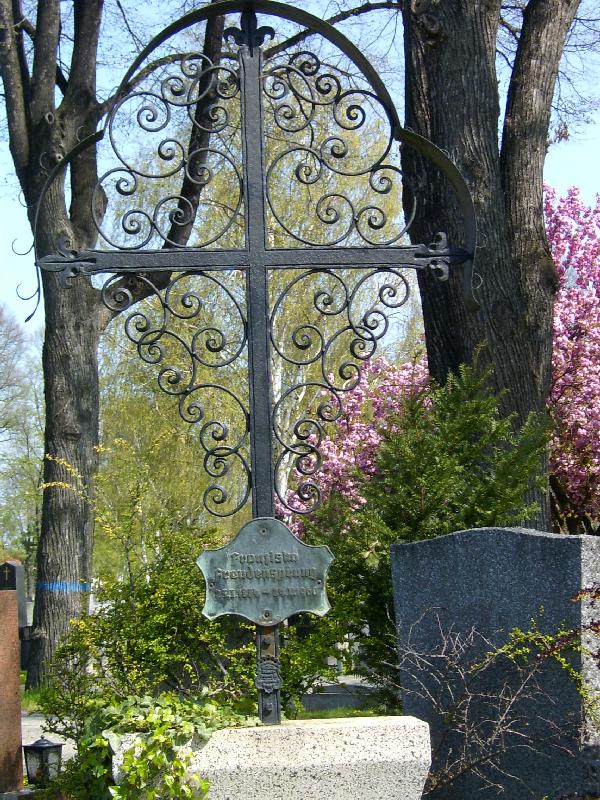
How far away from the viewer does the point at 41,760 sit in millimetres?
7145

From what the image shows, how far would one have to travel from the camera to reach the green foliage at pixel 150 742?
4426 millimetres

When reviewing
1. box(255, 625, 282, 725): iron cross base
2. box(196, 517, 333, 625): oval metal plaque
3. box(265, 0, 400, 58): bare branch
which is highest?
box(265, 0, 400, 58): bare branch

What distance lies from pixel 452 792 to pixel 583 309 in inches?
392

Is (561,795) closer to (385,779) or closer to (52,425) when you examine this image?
(385,779)

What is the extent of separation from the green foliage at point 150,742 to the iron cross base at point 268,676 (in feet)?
0.31

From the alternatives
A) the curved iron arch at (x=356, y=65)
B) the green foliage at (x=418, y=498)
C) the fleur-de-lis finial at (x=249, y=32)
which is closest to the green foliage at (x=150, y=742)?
the green foliage at (x=418, y=498)

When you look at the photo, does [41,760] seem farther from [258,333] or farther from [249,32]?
[249,32]

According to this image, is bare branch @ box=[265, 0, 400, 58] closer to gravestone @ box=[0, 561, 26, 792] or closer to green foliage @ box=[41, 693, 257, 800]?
gravestone @ box=[0, 561, 26, 792]

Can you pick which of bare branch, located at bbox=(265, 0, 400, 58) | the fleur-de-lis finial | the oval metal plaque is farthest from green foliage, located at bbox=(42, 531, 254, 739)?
bare branch, located at bbox=(265, 0, 400, 58)

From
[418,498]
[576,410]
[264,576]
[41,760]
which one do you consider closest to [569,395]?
[576,410]

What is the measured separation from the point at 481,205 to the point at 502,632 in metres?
3.85

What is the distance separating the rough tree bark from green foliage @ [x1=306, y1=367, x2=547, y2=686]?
4.31 feet

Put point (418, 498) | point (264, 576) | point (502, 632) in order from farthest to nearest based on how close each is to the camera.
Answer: point (418, 498) → point (502, 632) → point (264, 576)

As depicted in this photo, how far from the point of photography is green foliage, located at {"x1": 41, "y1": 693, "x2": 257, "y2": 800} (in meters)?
4.43
